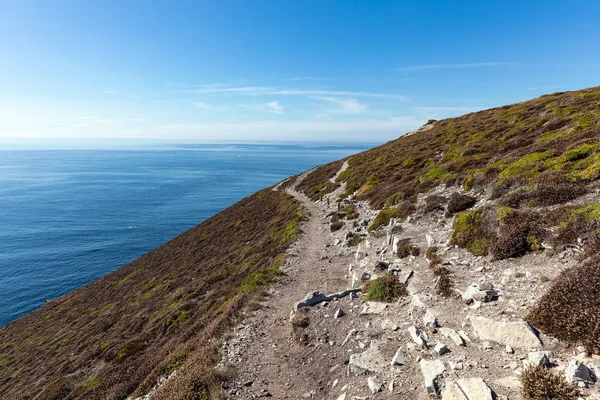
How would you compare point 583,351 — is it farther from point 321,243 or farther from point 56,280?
point 56,280

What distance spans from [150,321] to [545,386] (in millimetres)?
25033

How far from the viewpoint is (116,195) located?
149 metres

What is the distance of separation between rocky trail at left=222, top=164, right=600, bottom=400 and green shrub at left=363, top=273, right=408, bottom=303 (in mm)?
286

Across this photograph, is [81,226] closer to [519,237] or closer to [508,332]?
[519,237]

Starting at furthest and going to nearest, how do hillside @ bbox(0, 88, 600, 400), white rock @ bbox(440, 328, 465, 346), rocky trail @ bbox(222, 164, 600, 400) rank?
white rock @ bbox(440, 328, 465, 346)
hillside @ bbox(0, 88, 600, 400)
rocky trail @ bbox(222, 164, 600, 400)

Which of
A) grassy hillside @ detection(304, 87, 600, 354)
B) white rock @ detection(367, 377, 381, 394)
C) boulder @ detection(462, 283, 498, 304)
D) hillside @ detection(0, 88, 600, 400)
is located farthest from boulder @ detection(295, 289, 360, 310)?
grassy hillside @ detection(304, 87, 600, 354)

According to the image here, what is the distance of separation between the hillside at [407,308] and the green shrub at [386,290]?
2.2 inches

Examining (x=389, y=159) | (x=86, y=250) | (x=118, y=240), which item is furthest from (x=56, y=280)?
(x=389, y=159)

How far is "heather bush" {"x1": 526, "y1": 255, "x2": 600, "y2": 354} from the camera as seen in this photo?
6004mm

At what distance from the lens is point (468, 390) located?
6102mm

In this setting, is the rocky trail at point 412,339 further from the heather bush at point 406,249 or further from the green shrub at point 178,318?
the green shrub at point 178,318

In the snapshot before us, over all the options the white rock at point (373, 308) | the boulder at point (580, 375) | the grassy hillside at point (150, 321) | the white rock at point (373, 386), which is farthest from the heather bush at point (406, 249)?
the boulder at point (580, 375)

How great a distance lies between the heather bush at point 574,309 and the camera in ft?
19.7

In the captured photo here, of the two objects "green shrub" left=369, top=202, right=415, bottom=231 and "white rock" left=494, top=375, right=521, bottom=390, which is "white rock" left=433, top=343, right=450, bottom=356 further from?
"green shrub" left=369, top=202, right=415, bottom=231
